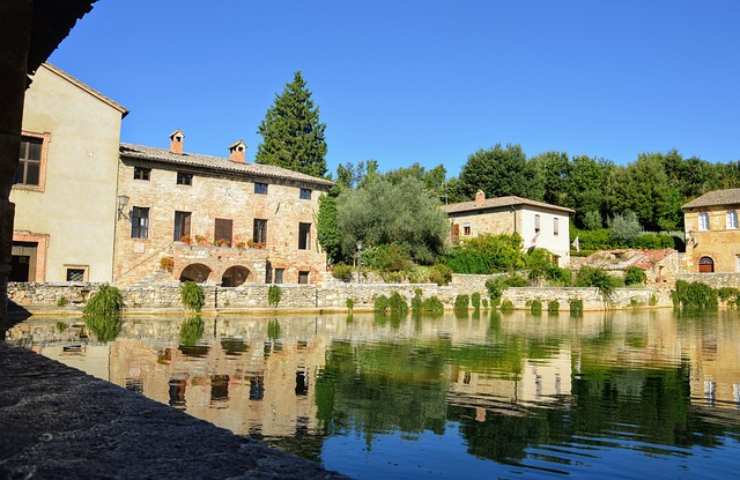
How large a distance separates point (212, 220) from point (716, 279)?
3527 centimetres

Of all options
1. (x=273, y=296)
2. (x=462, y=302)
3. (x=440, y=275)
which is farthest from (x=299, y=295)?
(x=462, y=302)

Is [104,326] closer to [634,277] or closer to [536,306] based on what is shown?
[536,306]

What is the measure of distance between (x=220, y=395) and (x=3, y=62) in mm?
7012

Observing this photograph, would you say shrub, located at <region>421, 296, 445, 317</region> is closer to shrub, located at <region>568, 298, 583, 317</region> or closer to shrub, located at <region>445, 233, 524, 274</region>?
shrub, located at <region>445, 233, 524, 274</region>

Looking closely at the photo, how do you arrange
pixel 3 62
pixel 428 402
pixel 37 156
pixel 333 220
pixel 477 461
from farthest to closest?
1. pixel 333 220
2. pixel 37 156
3. pixel 428 402
4. pixel 477 461
5. pixel 3 62

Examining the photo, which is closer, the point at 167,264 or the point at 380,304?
the point at 167,264

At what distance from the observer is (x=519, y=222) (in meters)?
44.5

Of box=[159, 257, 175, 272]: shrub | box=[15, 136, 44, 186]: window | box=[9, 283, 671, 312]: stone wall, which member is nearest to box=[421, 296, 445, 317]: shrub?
box=[9, 283, 671, 312]: stone wall

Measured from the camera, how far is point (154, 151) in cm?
3206

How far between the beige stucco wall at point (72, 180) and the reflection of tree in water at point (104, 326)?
5.86 metres

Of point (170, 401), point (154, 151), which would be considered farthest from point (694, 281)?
point (170, 401)

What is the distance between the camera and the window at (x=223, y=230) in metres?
32.5

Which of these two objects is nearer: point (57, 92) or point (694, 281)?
point (57, 92)

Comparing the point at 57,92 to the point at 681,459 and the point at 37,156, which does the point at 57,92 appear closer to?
the point at 37,156
